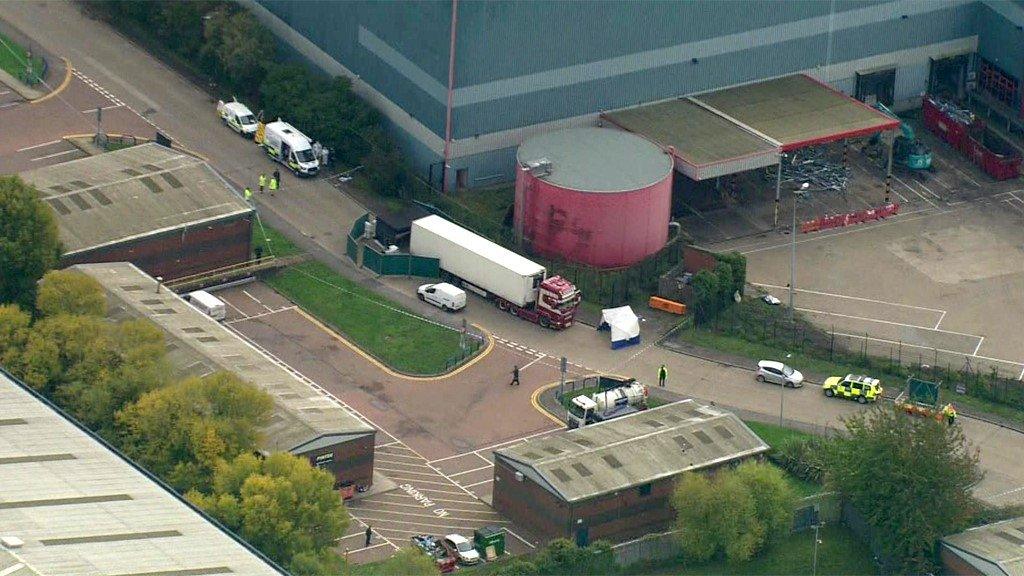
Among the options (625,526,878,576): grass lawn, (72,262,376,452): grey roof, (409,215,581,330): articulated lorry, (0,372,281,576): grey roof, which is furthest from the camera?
(409,215,581,330): articulated lorry

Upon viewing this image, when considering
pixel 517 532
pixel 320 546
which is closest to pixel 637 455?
pixel 517 532

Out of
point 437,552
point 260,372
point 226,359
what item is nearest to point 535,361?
point 260,372

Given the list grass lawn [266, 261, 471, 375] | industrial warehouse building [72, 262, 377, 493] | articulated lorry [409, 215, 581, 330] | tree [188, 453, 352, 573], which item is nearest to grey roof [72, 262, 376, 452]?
industrial warehouse building [72, 262, 377, 493]

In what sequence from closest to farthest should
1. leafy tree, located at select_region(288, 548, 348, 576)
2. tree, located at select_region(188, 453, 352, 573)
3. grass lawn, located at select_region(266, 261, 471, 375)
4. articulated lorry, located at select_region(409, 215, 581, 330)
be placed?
1. leafy tree, located at select_region(288, 548, 348, 576)
2. tree, located at select_region(188, 453, 352, 573)
3. grass lawn, located at select_region(266, 261, 471, 375)
4. articulated lorry, located at select_region(409, 215, 581, 330)

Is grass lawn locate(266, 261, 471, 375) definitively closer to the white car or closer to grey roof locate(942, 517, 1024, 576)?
the white car

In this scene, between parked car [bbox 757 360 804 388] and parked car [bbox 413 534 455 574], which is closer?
parked car [bbox 413 534 455 574]

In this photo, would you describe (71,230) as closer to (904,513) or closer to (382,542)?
(382,542)

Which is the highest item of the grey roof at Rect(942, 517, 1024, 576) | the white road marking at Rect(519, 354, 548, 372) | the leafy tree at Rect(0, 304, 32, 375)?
the leafy tree at Rect(0, 304, 32, 375)
